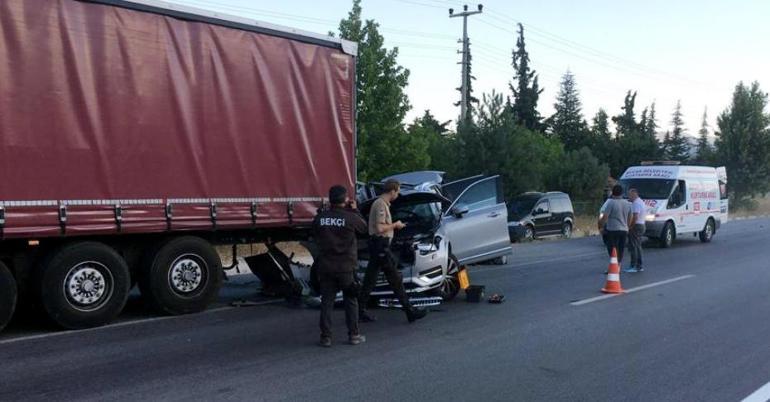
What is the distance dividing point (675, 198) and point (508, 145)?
23.1ft

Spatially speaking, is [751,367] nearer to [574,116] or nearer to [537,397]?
[537,397]

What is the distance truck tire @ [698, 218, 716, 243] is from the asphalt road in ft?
38.5

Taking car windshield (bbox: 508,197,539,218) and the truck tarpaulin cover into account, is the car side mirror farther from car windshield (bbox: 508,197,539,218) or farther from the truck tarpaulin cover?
car windshield (bbox: 508,197,539,218)

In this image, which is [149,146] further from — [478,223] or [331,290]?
[478,223]

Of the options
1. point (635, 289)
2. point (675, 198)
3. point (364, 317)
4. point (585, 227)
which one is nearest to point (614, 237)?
point (635, 289)

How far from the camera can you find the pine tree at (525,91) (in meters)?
64.5

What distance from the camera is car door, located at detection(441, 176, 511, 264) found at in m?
11.4

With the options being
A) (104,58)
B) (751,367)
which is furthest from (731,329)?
(104,58)

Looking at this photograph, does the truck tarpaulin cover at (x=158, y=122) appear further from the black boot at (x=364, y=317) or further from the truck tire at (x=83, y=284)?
the black boot at (x=364, y=317)

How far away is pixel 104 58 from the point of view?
802cm

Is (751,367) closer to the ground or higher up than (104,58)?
closer to the ground

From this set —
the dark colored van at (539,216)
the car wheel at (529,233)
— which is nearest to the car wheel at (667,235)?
the dark colored van at (539,216)

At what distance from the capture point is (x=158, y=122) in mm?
8453

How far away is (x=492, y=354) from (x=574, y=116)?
216 feet
